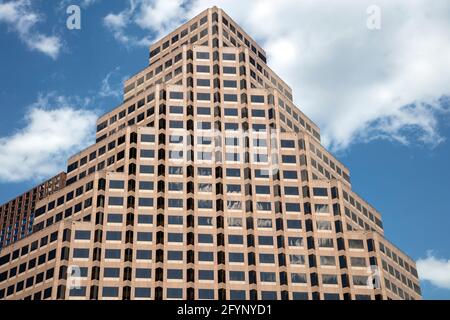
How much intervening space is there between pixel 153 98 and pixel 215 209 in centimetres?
3390

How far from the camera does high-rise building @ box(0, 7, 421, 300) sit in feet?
456

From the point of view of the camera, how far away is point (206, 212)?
148 metres

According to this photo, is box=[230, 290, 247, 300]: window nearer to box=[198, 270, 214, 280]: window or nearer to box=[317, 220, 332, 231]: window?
box=[198, 270, 214, 280]: window

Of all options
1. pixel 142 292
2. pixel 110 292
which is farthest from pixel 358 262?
pixel 110 292

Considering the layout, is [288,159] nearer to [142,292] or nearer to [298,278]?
[298,278]

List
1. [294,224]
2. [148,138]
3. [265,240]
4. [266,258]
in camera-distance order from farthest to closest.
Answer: [148,138] → [294,224] → [265,240] → [266,258]

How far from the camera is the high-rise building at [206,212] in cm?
13912

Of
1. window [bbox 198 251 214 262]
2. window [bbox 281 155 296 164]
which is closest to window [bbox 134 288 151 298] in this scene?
window [bbox 198 251 214 262]

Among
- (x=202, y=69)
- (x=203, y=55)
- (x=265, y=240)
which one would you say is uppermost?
A: (x=203, y=55)

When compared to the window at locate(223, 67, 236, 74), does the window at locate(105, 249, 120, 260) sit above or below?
below

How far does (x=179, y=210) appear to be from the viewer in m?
147

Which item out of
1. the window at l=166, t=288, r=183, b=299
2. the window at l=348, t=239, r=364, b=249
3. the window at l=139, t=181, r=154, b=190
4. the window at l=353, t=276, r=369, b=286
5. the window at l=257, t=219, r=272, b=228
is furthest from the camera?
the window at l=139, t=181, r=154, b=190

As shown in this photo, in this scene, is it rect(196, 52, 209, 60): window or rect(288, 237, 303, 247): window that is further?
rect(196, 52, 209, 60): window
